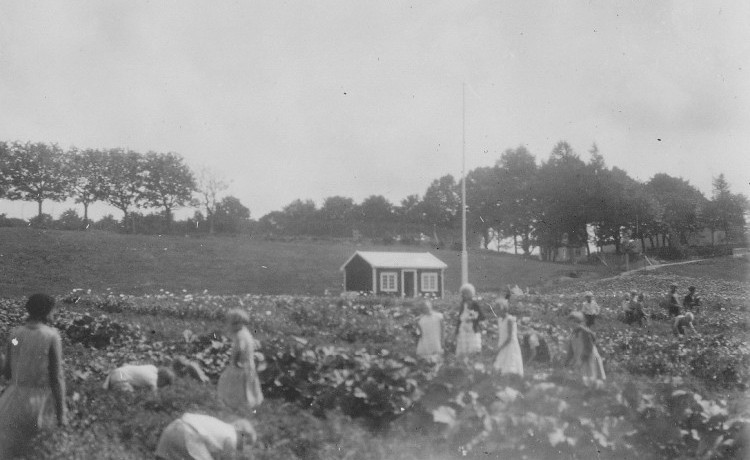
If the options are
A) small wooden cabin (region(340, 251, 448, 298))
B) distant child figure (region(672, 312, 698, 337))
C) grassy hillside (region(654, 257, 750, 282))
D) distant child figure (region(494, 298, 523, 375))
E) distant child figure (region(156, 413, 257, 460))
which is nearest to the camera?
distant child figure (region(156, 413, 257, 460))

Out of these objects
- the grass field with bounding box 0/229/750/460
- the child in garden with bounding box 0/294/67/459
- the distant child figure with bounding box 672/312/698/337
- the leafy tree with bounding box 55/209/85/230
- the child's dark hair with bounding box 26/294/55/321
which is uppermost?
the leafy tree with bounding box 55/209/85/230

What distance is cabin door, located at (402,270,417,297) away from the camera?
3416 centimetres

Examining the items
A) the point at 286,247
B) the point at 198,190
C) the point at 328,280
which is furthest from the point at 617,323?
the point at 198,190

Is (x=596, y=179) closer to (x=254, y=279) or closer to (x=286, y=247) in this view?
(x=286, y=247)

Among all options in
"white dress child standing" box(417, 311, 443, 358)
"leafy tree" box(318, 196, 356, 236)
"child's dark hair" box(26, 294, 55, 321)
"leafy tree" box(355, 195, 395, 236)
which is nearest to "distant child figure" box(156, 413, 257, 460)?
"child's dark hair" box(26, 294, 55, 321)

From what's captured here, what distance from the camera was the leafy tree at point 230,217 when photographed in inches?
2386

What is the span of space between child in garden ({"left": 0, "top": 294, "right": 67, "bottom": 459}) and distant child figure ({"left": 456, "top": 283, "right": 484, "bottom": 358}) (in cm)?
658

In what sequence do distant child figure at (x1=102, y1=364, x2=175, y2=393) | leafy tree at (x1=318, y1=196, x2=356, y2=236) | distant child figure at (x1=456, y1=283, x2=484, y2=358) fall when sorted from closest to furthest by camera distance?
distant child figure at (x1=102, y1=364, x2=175, y2=393)
distant child figure at (x1=456, y1=283, x2=484, y2=358)
leafy tree at (x1=318, y1=196, x2=356, y2=236)

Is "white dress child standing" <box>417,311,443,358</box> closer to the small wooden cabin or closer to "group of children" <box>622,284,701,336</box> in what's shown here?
"group of children" <box>622,284,701,336</box>

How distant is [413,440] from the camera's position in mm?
5855

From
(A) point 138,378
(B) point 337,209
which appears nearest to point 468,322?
(A) point 138,378

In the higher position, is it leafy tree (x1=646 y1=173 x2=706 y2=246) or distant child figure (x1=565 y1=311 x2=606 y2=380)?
leafy tree (x1=646 y1=173 x2=706 y2=246)

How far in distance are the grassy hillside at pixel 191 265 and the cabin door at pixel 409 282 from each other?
20.0 ft

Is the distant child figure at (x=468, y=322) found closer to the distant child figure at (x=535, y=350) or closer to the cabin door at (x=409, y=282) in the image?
the distant child figure at (x=535, y=350)
